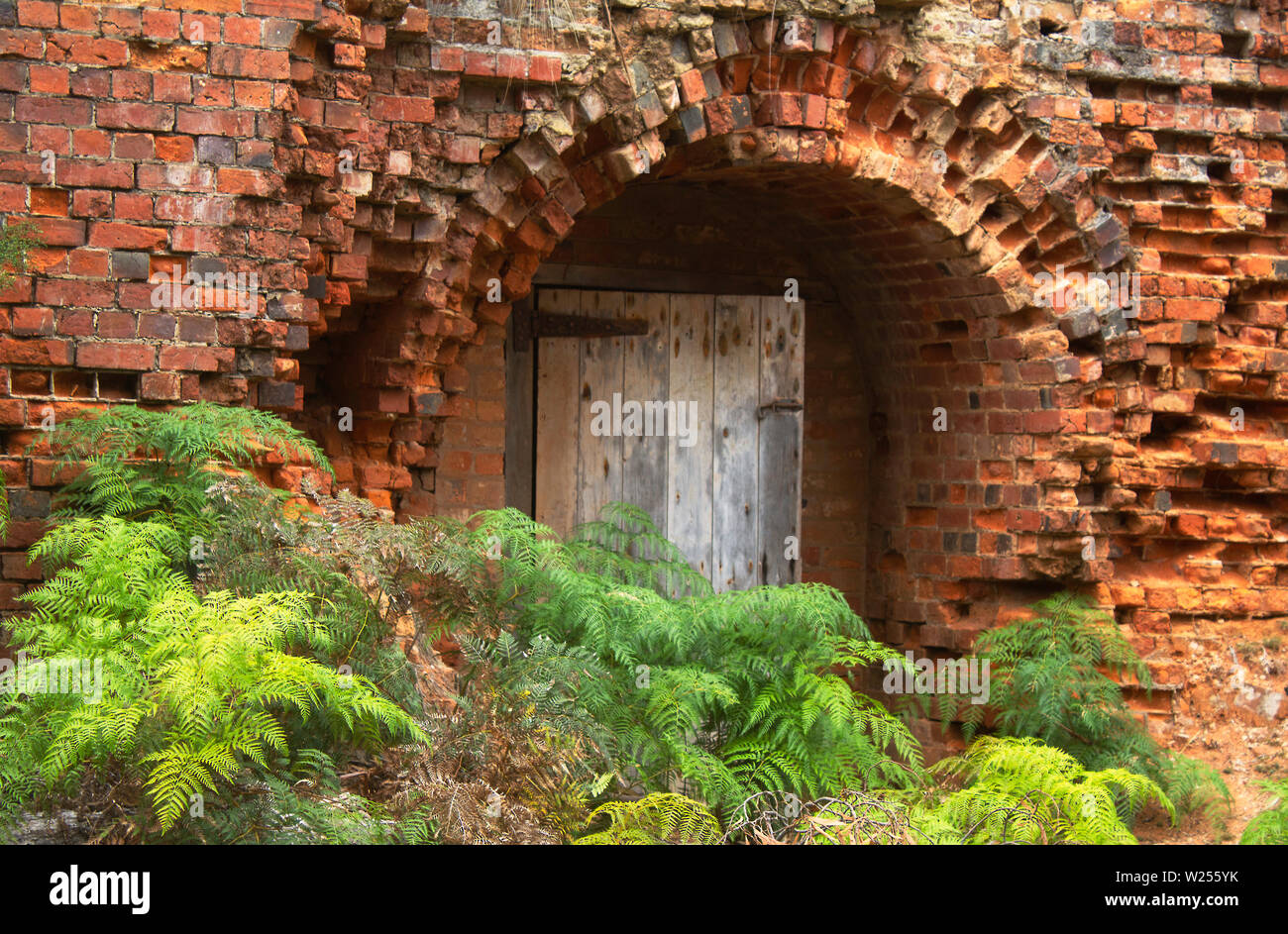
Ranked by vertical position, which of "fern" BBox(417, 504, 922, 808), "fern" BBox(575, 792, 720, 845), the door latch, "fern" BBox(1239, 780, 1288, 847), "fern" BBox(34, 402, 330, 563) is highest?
the door latch

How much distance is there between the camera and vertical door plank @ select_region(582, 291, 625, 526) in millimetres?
6531

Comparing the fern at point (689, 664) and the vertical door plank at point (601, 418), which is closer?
the fern at point (689, 664)

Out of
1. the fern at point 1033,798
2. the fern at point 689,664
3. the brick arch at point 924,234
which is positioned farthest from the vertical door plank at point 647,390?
the fern at point 1033,798

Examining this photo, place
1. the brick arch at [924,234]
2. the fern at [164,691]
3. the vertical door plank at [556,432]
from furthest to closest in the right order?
the vertical door plank at [556,432] → the brick arch at [924,234] → the fern at [164,691]

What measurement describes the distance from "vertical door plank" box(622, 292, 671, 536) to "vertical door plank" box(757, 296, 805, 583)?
545mm

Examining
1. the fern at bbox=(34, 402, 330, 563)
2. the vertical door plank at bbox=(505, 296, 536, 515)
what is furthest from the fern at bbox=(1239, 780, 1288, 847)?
the fern at bbox=(34, 402, 330, 563)

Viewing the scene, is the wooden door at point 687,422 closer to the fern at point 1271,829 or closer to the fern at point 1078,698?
the fern at point 1078,698

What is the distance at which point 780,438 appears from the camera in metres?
6.82

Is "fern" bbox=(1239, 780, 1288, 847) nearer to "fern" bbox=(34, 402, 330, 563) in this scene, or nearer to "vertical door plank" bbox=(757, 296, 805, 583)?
"vertical door plank" bbox=(757, 296, 805, 583)

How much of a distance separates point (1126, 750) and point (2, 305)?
5.15 meters

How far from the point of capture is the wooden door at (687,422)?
6.53m

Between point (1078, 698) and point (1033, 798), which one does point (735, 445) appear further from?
point (1033, 798)

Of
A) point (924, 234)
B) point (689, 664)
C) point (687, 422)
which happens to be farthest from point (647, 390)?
point (689, 664)

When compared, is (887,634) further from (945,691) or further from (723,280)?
(723,280)
